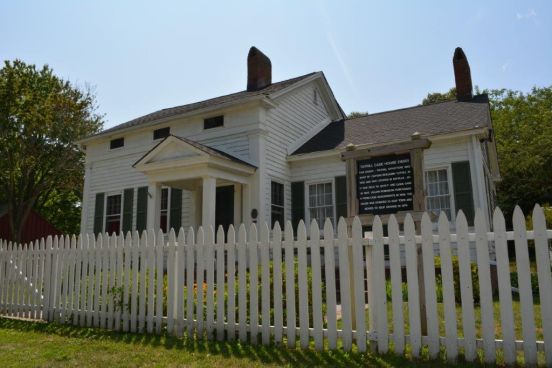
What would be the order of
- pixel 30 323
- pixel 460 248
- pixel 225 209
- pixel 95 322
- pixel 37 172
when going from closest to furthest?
pixel 460 248 < pixel 95 322 < pixel 30 323 < pixel 225 209 < pixel 37 172

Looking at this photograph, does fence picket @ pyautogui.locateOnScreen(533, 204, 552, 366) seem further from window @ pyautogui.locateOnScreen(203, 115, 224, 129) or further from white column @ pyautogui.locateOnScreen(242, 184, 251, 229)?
window @ pyautogui.locateOnScreen(203, 115, 224, 129)

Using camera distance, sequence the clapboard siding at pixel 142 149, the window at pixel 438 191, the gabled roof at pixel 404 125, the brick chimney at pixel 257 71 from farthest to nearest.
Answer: the brick chimney at pixel 257 71 < the clapboard siding at pixel 142 149 < the gabled roof at pixel 404 125 < the window at pixel 438 191

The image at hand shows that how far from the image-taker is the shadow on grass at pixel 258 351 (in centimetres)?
432

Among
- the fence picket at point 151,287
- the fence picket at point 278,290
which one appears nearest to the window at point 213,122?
the fence picket at point 151,287

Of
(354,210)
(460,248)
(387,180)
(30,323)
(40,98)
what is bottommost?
(30,323)

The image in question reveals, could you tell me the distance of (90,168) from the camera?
56.9 ft

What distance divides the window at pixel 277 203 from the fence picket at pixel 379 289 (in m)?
8.91

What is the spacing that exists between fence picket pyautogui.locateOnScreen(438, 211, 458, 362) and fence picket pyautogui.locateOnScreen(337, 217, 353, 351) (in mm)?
1030

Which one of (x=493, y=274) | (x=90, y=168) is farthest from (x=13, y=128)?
(x=493, y=274)

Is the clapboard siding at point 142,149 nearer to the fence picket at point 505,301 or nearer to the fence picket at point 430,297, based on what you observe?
the fence picket at point 430,297

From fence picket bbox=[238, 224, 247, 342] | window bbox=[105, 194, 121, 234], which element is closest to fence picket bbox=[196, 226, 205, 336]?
fence picket bbox=[238, 224, 247, 342]

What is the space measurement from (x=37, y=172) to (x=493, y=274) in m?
21.3

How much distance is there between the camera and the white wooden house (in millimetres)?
11953

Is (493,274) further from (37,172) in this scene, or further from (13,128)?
(37,172)
